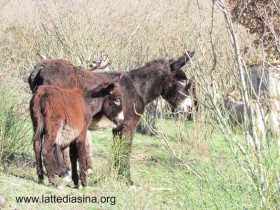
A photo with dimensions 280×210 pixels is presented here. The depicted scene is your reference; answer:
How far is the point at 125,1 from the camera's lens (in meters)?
20.0

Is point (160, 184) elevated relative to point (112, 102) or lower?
lower

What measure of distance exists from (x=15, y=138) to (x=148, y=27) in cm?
939

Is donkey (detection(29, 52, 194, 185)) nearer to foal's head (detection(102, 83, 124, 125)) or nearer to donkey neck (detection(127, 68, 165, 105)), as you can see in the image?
donkey neck (detection(127, 68, 165, 105))

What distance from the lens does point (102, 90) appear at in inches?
371

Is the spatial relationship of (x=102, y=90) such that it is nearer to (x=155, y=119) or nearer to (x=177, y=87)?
(x=177, y=87)

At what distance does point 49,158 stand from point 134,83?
245 centimetres

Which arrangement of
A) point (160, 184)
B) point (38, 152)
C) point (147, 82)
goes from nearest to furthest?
1. point (160, 184)
2. point (38, 152)
3. point (147, 82)

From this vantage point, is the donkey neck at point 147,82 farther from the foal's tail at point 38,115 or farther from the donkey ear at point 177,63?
the foal's tail at point 38,115

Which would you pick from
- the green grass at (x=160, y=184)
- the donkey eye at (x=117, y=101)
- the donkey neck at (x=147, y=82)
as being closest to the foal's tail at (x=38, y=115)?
the green grass at (x=160, y=184)

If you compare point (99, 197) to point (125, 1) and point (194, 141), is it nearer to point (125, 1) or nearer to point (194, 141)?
point (194, 141)

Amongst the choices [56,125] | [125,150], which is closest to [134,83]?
[125,150]

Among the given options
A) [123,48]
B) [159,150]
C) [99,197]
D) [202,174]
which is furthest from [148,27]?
[202,174]

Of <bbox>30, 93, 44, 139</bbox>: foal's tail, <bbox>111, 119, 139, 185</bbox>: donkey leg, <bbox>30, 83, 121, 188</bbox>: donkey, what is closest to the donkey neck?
<bbox>111, 119, 139, 185</bbox>: donkey leg

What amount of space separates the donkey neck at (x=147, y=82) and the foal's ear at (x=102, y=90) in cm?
81
